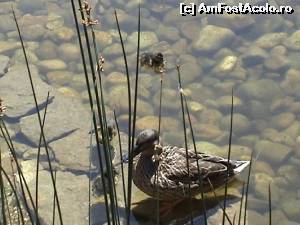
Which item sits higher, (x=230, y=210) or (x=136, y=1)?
(x=136, y=1)

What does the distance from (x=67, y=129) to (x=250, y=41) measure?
2080 millimetres

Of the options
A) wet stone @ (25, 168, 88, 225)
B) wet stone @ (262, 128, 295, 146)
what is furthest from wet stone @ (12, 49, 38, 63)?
wet stone @ (262, 128, 295, 146)

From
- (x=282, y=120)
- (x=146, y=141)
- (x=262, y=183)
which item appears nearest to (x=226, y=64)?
(x=282, y=120)

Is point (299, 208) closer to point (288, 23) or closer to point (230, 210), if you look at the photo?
point (230, 210)

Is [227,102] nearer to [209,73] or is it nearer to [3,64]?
[209,73]

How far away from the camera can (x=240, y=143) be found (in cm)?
510

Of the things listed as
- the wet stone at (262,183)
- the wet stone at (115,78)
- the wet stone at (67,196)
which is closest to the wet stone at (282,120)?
the wet stone at (262,183)

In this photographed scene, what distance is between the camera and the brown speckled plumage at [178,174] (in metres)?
4.26

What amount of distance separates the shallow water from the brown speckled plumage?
174mm

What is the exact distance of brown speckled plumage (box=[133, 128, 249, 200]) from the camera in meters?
4.26

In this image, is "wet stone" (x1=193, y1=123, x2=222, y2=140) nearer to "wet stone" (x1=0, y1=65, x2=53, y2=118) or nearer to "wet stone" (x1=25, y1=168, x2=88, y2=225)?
"wet stone" (x1=25, y1=168, x2=88, y2=225)

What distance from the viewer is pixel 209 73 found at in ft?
18.8

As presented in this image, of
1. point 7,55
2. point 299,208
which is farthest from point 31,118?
point 299,208

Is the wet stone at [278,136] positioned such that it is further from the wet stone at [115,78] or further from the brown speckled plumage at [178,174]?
the wet stone at [115,78]
